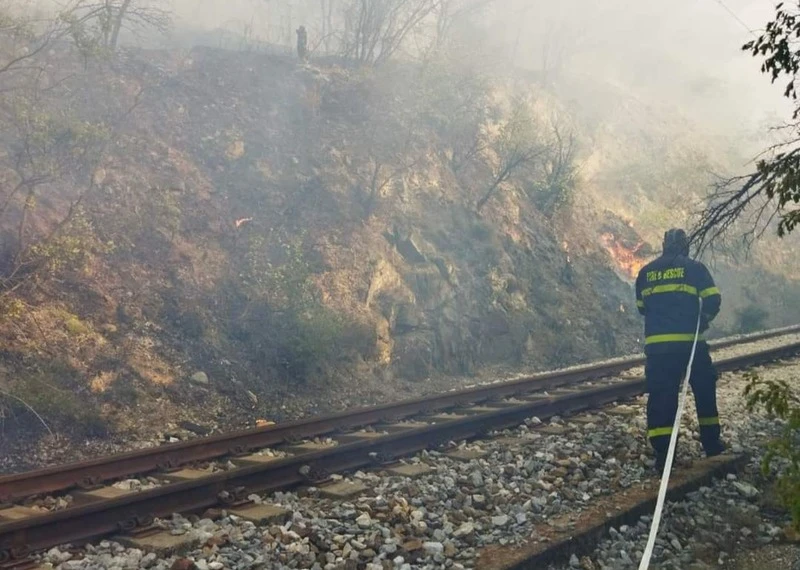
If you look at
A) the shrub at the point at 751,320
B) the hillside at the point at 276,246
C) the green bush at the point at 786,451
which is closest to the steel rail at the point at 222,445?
the hillside at the point at 276,246

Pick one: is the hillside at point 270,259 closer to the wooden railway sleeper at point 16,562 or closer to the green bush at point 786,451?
the wooden railway sleeper at point 16,562

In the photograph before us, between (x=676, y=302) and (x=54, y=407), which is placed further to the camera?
(x=54, y=407)

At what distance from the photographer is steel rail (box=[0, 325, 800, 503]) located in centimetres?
638

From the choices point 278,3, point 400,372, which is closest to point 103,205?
point 400,372

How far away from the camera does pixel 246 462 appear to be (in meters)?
7.38

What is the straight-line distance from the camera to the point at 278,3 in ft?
109

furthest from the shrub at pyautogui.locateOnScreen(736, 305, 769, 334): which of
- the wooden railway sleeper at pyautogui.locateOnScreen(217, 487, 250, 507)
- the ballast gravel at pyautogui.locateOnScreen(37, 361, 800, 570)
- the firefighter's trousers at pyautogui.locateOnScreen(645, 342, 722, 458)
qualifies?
the wooden railway sleeper at pyautogui.locateOnScreen(217, 487, 250, 507)

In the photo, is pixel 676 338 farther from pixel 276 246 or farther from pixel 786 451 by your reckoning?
pixel 276 246

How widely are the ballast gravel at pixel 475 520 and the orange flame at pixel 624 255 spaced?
14.5 m

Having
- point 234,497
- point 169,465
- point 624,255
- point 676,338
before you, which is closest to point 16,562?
point 234,497

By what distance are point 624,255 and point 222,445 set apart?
57.0 feet

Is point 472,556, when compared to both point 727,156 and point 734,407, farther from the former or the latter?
point 727,156

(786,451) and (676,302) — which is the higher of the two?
(676,302)

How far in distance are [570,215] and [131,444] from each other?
1522cm
